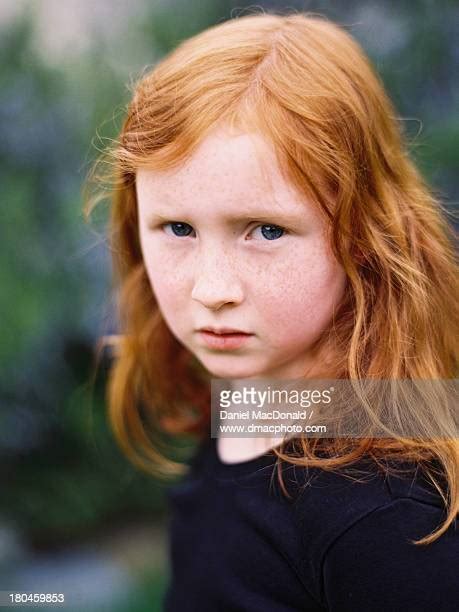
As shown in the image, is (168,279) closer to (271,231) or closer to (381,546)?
(271,231)

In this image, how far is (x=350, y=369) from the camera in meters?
0.65

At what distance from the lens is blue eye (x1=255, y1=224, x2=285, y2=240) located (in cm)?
61

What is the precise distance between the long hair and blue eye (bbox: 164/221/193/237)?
6cm

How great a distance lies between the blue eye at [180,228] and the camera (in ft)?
2.12

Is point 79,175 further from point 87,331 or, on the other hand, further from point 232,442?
point 232,442

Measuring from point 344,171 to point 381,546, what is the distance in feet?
1.03

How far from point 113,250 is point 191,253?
23 centimetres

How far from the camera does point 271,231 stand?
24.2 inches

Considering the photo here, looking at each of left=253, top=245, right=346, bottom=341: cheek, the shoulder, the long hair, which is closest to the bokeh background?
the long hair

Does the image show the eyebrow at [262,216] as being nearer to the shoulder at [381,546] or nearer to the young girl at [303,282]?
the young girl at [303,282]

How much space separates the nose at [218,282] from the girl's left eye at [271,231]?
0.13ft

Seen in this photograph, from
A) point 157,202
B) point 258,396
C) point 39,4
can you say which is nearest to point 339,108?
point 157,202

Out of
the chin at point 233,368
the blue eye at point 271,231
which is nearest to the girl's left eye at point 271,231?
the blue eye at point 271,231

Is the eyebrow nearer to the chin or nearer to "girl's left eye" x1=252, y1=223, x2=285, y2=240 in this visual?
"girl's left eye" x1=252, y1=223, x2=285, y2=240
